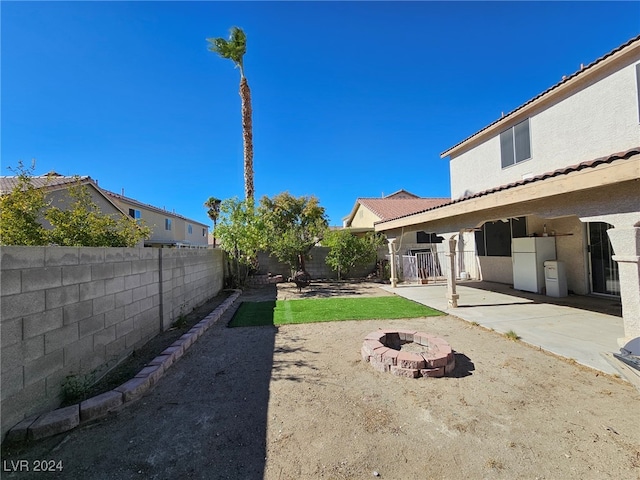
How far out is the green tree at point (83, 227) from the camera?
4598 mm

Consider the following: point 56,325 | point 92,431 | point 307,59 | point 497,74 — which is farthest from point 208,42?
point 92,431

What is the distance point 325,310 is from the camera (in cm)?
834

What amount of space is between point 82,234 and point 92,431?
10.9 feet

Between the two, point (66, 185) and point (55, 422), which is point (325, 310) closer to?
point (55, 422)

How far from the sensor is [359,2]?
8391 millimetres

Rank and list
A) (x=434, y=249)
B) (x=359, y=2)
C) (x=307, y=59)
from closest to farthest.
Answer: (x=359, y=2)
(x=307, y=59)
(x=434, y=249)

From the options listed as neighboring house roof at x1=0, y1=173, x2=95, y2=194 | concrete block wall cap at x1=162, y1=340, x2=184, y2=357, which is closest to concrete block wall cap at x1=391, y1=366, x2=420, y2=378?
concrete block wall cap at x1=162, y1=340, x2=184, y2=357

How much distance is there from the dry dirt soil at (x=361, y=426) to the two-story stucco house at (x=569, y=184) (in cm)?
179

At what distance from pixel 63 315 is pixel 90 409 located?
1066mm

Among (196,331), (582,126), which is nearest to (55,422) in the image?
(196,331)

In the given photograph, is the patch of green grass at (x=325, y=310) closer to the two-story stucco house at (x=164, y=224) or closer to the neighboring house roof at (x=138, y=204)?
the two-story stucco house at (x=164, y=224)

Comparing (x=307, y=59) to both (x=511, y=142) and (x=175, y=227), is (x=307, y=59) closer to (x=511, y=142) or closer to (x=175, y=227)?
(x=511, y=142)

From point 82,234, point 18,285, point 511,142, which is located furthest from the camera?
point 511,142

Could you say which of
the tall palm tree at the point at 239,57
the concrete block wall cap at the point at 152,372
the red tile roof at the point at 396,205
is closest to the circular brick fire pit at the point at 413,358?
the concrete block wall cap at the point at 152,372
